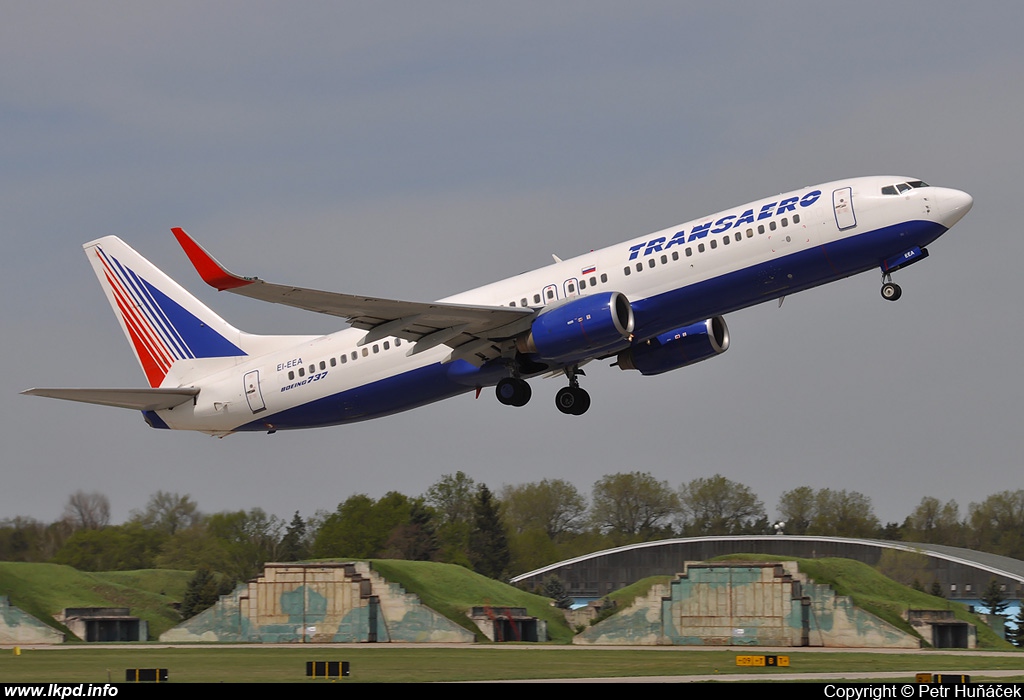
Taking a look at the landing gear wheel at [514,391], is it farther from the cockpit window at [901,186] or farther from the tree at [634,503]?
the tree at [634,503]

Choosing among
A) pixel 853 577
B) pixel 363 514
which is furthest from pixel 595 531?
pixel 853 577

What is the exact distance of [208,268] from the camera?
37.5m

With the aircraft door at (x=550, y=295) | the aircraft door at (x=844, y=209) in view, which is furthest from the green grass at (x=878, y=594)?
the aircraft door at (x=550, y=295)

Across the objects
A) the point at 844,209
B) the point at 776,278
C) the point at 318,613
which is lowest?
the point at 318,613

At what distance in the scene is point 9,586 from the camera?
2810 inches

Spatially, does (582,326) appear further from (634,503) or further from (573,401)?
(634,503)

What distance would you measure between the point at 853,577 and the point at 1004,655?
17.2m

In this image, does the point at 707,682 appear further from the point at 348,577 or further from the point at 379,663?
the point at 348,577

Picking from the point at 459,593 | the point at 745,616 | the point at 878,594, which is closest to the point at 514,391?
the point at 745,616

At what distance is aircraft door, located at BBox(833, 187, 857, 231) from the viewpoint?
39.9 m

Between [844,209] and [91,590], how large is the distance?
51.9 m

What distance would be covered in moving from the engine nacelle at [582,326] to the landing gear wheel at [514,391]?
3.07 metres

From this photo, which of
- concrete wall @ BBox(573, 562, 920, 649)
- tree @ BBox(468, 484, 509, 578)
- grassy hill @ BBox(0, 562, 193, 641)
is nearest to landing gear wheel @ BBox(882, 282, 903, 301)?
concrete wall @ BBox(573, 562, 920, 649)

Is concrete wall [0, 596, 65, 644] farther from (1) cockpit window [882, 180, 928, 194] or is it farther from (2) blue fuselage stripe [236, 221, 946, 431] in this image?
(1) cockpit window [882, 180, 928, 194]
